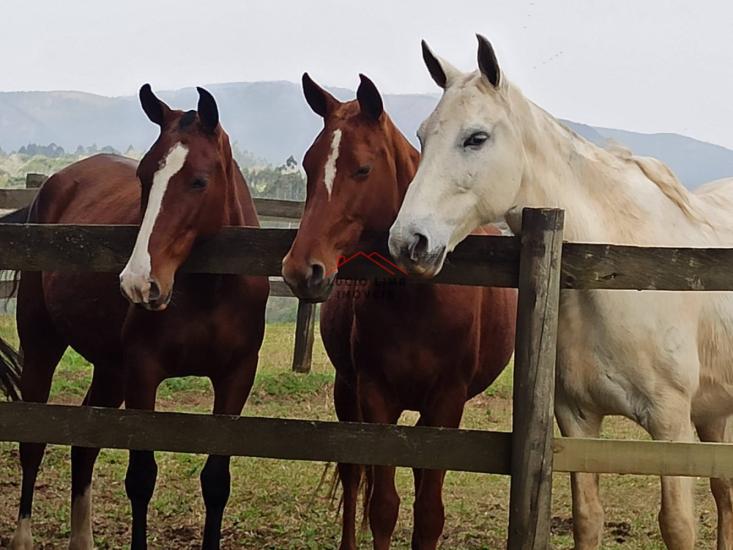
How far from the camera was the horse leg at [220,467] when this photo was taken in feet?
13.3

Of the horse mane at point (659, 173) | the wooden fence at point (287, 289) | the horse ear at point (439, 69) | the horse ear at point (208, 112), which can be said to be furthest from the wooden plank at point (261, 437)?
the wooden fence at point (287, 289)

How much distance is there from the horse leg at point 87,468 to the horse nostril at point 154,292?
1606mm

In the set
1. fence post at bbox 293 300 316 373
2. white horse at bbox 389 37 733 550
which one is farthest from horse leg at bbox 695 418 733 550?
fence post at bbox 293 300 316 373

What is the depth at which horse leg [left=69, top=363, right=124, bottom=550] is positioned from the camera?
15.8ft

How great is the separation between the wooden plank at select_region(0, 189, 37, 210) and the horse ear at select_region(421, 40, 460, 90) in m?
6.22

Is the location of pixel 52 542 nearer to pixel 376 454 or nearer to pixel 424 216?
pixel 376 454

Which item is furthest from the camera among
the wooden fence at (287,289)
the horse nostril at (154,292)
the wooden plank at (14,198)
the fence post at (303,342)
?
the fence post at (303,342)

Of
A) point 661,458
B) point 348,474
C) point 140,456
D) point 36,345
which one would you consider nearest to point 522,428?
point 661,458

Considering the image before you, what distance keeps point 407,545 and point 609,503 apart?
169 cm

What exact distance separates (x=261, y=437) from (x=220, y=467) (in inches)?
32.7

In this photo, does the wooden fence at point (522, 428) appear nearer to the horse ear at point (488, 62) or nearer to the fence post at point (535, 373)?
the fence post at point (535, 373)

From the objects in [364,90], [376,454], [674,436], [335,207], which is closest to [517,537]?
[376,454]

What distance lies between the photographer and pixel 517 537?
3145 millimetres

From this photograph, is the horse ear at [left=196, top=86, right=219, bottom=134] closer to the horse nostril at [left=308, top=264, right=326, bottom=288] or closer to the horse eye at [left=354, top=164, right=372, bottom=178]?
the horse eye at [left=354, top=164, right=372, bottom=178]
